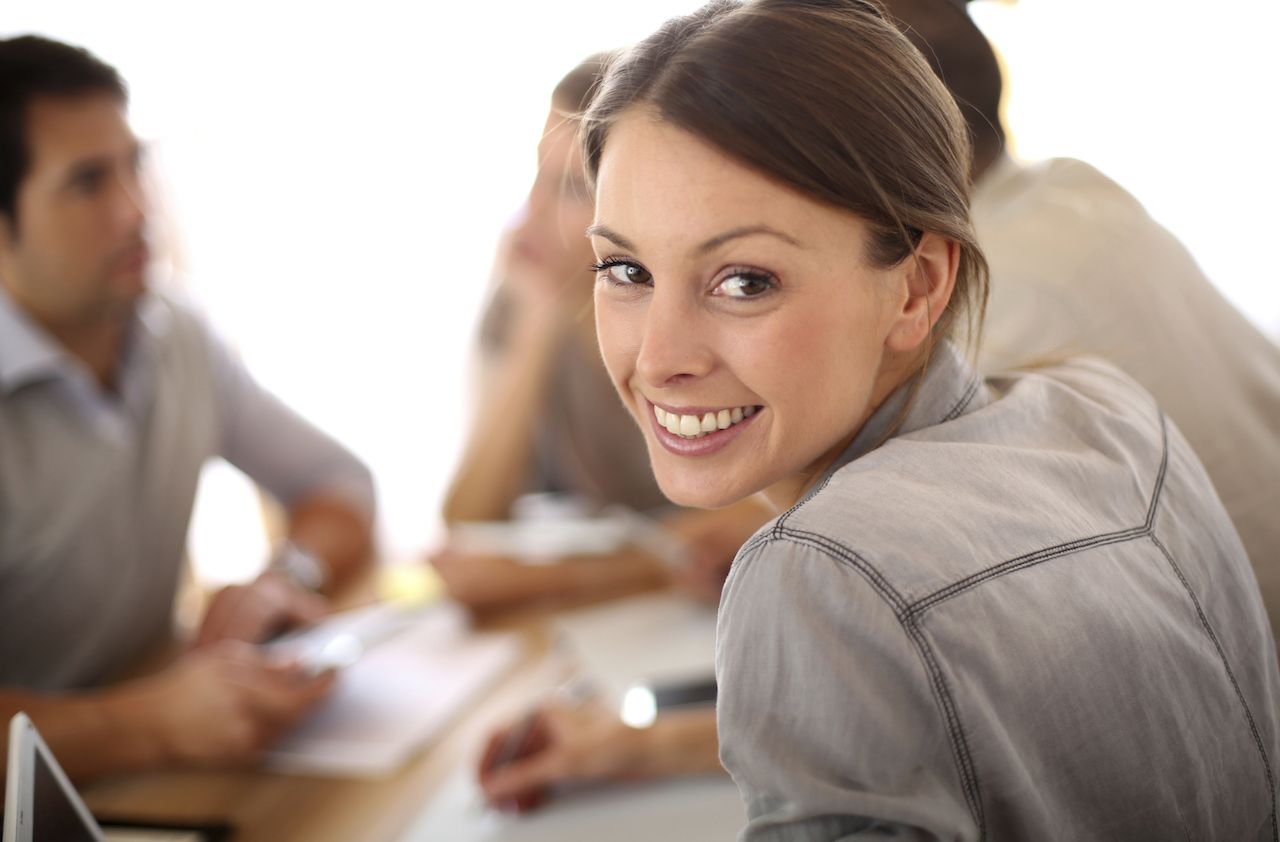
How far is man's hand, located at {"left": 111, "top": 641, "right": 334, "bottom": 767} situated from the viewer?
1169 millimetres

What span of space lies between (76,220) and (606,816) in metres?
1.26

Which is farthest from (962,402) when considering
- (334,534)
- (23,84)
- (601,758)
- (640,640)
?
(23,84)

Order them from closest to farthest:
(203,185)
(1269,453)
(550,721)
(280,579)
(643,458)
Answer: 1. (1269,453)
2. (550,721)
3. (280,579)
4. (643,458)
5. (203,185)

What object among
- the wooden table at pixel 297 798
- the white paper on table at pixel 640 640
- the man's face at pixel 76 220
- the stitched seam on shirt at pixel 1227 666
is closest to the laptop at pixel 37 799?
the wooden table at pixel 297 798

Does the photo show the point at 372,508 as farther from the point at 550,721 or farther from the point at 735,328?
the point at 735,328

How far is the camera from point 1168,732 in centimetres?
65

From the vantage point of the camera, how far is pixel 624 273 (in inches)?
30.7

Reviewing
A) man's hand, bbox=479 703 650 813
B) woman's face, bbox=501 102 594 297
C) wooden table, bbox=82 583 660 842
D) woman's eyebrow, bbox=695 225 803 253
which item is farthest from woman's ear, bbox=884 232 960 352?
woman's face, bbox=501 102 594 297

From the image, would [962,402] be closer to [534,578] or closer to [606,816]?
[606,816]

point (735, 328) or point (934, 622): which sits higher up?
point (735, 328)

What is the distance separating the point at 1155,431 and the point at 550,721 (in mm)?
674

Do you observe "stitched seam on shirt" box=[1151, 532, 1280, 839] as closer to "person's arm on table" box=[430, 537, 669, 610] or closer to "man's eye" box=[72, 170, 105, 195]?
"person's arm on table" box=[430, 537, 669, 610]

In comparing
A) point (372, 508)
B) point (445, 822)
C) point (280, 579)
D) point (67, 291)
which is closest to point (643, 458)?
point (372, 508)

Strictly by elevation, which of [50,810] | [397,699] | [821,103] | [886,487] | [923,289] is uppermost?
[821,103]
